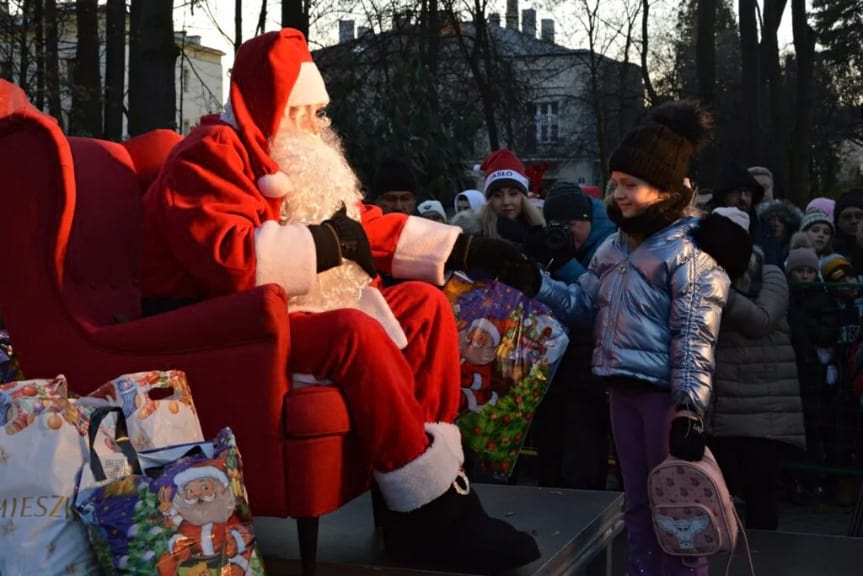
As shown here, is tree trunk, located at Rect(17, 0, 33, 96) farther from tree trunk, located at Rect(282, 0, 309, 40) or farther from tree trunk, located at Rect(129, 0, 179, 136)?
tree trunk, located at Rect(129, 0, 179, 136)

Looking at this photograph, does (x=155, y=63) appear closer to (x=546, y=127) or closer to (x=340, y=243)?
(x=340, y=243)

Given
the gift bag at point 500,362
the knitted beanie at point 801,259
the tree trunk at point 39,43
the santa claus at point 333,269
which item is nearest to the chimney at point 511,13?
the tree trunk at point 39,43

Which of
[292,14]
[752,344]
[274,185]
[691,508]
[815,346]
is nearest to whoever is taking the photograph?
[691,508]

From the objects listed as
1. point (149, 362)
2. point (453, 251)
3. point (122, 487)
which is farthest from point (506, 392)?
point (122, 487)

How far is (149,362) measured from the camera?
363cm

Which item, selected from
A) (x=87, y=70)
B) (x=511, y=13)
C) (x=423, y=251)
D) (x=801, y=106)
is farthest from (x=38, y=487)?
(x=511, y=13)

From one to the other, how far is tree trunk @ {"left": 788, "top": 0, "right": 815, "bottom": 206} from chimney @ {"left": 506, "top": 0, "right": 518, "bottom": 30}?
5.21 m

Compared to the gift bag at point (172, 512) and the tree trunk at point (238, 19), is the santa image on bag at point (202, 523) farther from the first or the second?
the tree trunk at point (238, 19)

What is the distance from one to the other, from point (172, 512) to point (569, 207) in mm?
3305

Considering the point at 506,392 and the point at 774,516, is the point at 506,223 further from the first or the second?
the point at 774,516

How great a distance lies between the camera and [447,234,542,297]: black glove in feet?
13.9

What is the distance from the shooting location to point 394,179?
6.78 meters

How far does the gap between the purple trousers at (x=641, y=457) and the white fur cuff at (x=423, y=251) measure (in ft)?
2.44

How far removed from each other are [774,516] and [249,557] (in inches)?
112
